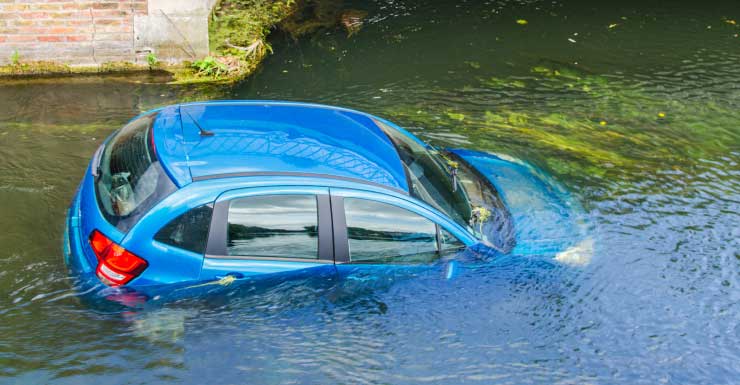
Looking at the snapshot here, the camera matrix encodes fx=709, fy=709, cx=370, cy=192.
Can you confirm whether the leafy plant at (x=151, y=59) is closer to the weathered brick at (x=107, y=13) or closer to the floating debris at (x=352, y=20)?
the weathered brick at (x=107, y=13)

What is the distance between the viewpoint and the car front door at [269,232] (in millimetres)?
4824

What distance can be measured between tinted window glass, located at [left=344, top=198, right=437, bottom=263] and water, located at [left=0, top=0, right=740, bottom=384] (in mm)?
263

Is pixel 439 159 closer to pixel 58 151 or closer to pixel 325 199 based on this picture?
pixel 325 199

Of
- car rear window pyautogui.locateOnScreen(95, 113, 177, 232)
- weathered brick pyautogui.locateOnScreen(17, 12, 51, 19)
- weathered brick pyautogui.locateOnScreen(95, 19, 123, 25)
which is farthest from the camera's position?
weathered brick pyautogui.locateOnScreen(95, 19, 123, 25)

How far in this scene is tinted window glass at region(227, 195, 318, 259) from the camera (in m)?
4.85

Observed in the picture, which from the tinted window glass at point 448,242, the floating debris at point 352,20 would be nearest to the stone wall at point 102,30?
the floating debris at point 352,20

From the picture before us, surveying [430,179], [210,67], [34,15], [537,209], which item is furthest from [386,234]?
[34,15]

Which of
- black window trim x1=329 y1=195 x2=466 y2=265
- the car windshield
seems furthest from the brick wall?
black window trim x1=329 y1=195 x2=466 y2=265

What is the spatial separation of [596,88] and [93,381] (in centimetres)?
798

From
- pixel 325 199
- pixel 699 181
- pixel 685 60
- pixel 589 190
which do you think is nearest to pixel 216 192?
pixel 325 199

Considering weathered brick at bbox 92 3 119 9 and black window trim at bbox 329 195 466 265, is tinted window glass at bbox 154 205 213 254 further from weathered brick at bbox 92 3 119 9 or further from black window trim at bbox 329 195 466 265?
weathered brick at bbox 92 3 119 9

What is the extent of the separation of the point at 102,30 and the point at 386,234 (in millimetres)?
6471

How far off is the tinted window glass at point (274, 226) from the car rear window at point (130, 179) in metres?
0.52

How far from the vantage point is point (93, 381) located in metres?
4.76
